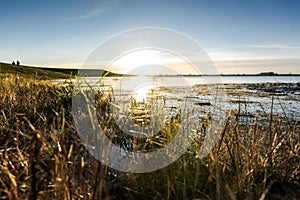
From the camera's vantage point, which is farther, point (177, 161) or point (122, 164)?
point (122, 164)

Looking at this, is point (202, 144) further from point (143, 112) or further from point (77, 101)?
point (77, 101)

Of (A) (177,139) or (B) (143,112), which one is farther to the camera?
(B) (143,112)

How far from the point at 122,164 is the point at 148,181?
549 millimetres

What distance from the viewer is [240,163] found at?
2758 millimetres

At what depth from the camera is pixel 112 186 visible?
2717 millimetres

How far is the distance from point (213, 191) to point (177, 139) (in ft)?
3.57

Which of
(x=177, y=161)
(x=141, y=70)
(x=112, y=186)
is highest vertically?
(x=141, y=70)

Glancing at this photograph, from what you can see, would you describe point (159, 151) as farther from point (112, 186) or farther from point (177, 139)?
point (112, 186)

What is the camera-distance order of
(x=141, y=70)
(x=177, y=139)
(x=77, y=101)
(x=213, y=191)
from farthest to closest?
1. (x=141, y=70)
2. (x=77, y=101)
3. (x=177, y=139)
4. (x=213, y=191)

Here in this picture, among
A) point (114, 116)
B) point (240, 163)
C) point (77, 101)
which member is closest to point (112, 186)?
point (240, 163)

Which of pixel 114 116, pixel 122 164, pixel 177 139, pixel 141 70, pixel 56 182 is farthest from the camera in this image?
pixel 141 70

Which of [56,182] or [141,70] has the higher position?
[141,70]

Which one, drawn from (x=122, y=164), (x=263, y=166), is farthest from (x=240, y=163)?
(x=122, y=164)

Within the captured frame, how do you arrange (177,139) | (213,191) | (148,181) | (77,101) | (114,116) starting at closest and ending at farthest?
(213,191) < (148,181) < (177,139) < (114,116) < (77,101)
